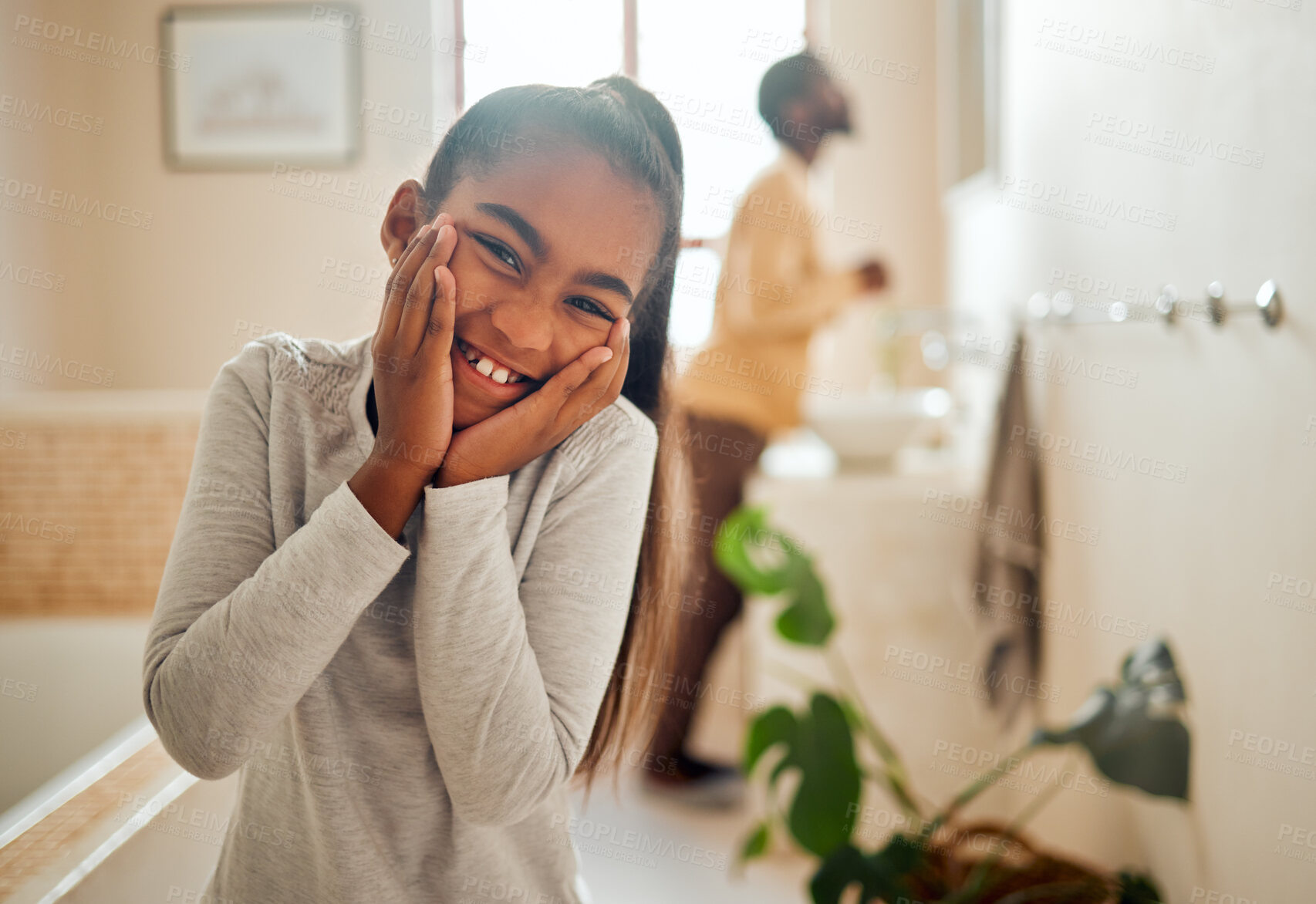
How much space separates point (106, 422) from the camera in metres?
0.74

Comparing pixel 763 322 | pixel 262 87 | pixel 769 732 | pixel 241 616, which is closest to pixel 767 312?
pixel 763 322

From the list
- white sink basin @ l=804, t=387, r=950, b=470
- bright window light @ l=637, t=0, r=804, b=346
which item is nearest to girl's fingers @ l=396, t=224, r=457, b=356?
bright window light @ l=637, t=0, r=804, b=346

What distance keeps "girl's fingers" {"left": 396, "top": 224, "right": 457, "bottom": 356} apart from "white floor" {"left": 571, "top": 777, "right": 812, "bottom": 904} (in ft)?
3.84

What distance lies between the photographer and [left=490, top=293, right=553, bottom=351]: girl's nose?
1.20ft

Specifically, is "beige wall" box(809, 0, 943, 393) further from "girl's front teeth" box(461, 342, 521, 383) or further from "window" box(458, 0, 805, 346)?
"girl's front teeth" box(461, 342, 521, 383)

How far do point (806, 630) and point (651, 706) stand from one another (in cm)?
62

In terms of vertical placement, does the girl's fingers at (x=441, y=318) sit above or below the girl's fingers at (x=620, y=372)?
above

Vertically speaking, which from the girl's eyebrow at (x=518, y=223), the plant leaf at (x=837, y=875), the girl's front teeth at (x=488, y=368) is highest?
the girl's eyebrow at (x=518, y=223)

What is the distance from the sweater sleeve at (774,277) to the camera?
5.61ft

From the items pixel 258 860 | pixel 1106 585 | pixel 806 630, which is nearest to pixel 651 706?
pixel 258 860

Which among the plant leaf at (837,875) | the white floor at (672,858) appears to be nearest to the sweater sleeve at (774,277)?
the white floor at (672,858)

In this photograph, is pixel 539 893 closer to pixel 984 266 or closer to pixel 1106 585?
pixel 1106 585

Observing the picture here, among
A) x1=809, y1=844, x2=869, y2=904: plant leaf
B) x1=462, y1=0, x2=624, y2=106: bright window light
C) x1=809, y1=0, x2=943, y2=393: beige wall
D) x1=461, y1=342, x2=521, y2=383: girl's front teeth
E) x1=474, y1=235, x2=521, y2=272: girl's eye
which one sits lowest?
x1=809, y1=844, x2=869, y2=904: plant leaf

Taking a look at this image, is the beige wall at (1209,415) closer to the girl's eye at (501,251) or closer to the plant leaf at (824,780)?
the plant leaf at (824,780)
